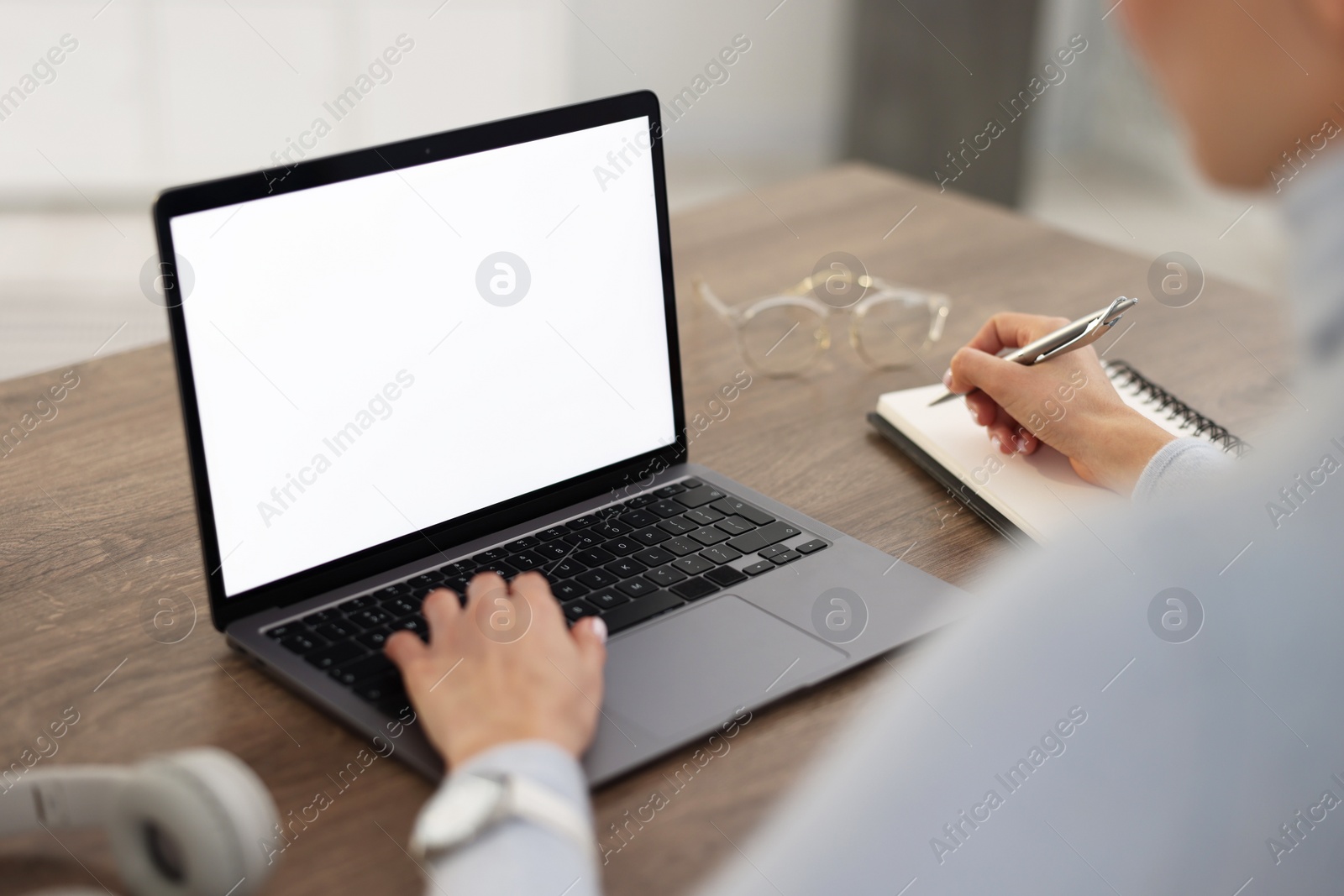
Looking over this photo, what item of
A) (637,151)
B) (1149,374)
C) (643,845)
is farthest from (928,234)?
(643,845)

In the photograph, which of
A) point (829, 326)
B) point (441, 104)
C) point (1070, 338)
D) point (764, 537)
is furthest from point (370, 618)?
point (441, 104)

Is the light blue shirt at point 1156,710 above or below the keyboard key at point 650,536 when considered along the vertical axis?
above

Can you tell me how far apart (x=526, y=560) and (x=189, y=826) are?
400 millimetres

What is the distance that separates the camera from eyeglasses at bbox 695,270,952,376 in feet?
4.78

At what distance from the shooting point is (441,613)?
84 cm

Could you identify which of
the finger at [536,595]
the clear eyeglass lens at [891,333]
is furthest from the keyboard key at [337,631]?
the clear eyeglass lens at [891,333]

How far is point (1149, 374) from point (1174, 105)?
2.95 feet

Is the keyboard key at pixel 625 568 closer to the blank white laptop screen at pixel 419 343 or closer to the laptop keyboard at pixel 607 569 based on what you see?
the laptop keyboard at pixel 607 569

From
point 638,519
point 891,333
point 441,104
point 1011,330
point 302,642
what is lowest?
point 441,104

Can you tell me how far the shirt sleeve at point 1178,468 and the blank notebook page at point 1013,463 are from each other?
0.04 meters

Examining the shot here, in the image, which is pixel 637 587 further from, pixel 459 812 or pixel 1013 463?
pixel 1013 463

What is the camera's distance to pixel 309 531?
915mm

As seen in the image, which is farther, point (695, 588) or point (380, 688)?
point (695, 588)

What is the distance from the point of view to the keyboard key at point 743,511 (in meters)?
1.07
